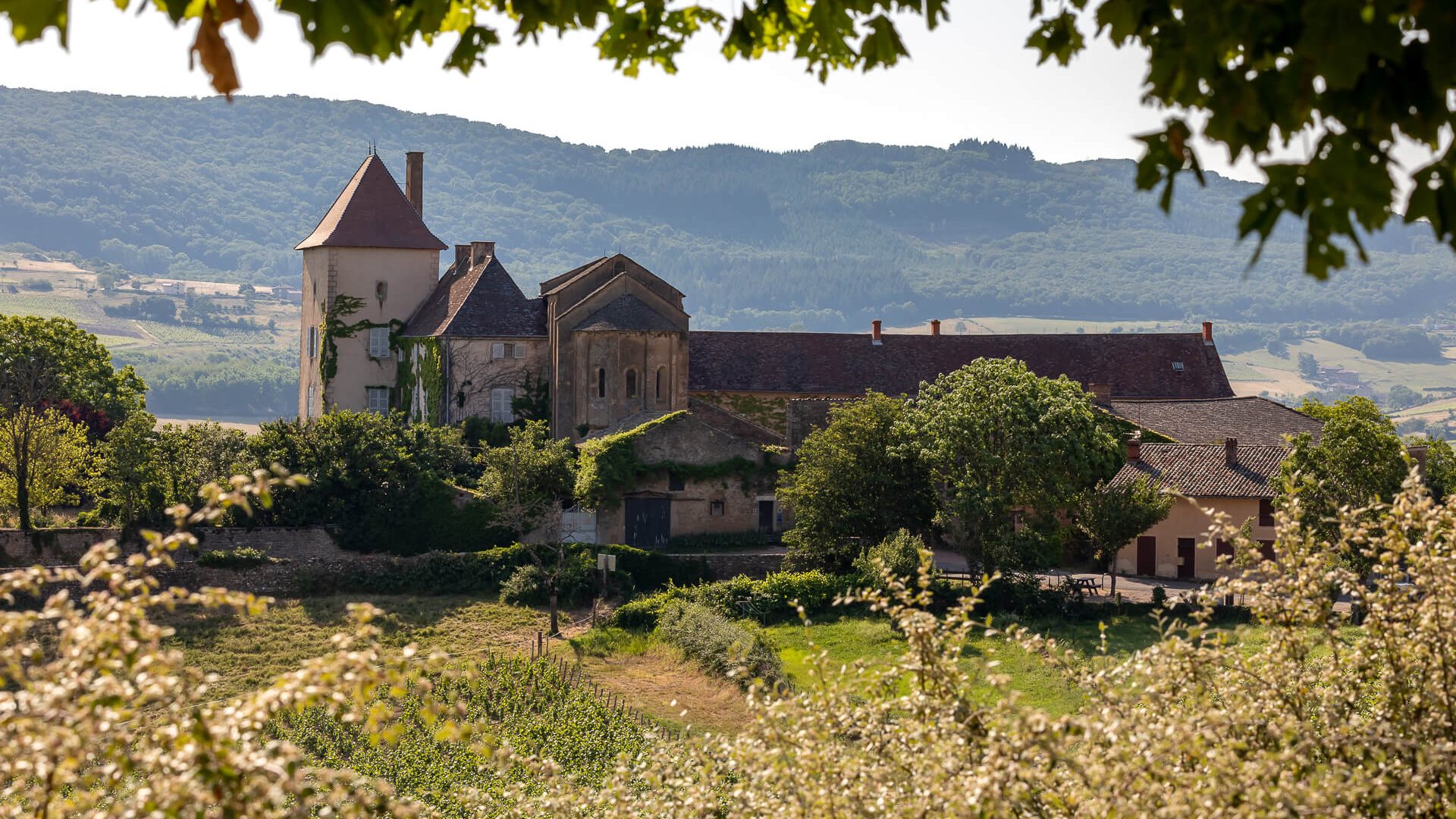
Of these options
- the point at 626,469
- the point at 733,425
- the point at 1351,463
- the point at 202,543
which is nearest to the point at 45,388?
the point at 202,543

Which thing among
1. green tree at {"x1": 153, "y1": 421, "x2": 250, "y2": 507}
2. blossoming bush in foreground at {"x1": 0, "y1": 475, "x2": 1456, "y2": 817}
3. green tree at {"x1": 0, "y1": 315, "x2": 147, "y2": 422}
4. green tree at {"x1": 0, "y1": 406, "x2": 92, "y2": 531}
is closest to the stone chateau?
green tree at {"x1": 0, "y1": 315, "x2": 147, "y2": 422}

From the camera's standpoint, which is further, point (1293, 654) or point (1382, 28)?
point (1293, 654)

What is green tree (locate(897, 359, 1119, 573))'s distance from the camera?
4256cm

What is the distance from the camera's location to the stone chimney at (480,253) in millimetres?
61281

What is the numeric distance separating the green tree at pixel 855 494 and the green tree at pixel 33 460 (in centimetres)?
2135

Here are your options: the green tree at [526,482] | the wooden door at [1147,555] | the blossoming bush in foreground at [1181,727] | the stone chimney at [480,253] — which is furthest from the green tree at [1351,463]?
the stone chimney at [480,253]

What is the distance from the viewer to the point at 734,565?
154 ft

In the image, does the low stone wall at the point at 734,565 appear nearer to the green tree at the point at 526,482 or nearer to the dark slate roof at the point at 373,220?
the green tree at the point at 526,482

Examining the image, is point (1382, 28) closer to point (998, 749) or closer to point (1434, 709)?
point (998, 749)

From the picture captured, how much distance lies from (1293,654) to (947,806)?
2.92 m

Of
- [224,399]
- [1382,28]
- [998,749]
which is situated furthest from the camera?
[224,399]

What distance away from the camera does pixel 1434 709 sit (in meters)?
9.70

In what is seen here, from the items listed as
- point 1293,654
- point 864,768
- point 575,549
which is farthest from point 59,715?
point 575,549

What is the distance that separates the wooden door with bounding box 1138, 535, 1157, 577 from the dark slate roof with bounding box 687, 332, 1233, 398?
13950mm
